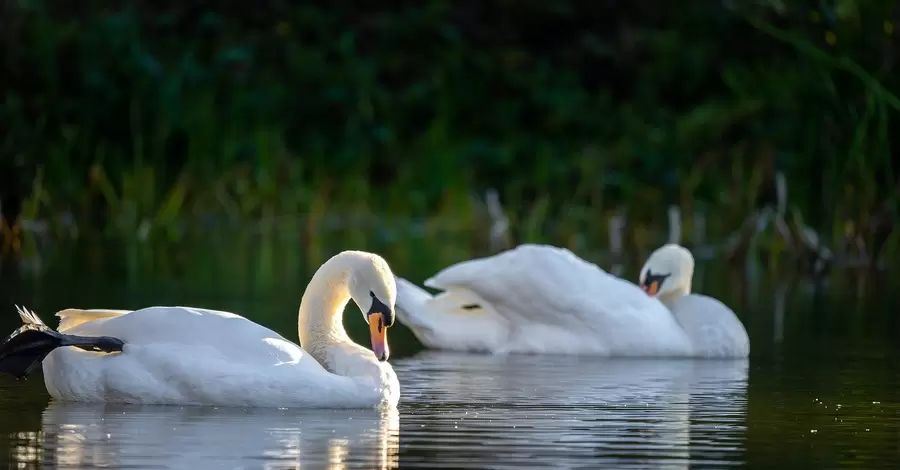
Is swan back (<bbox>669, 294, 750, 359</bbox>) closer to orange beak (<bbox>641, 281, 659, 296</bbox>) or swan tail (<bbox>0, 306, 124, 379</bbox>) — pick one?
orange beak (<bbox>641, 281, 659, 296</bbox>)

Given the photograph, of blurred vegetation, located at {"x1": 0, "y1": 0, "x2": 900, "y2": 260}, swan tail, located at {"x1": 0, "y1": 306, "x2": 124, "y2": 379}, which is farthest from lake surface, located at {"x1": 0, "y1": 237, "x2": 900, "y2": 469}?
blurred vegetation, located at {"x1": 0, "y1": 0, "x2": 900, "y2": 260}

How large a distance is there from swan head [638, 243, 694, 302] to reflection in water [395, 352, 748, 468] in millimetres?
1281

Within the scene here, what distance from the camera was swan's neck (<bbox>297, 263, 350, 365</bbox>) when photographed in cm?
908

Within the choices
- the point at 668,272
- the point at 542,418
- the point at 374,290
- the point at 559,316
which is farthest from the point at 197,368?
the point at 668,272

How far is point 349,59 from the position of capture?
84.4 feet

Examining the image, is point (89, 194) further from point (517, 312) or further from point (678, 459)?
point (678, 459)

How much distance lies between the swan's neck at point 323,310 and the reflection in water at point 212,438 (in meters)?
0.60

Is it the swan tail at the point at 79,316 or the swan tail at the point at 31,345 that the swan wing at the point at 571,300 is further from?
the swan tail at the point at 31,345

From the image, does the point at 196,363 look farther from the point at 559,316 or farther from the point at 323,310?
the point at 559,316

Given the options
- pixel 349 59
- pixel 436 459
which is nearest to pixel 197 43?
pixel 349 59

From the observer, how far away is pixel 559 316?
11.8 meters

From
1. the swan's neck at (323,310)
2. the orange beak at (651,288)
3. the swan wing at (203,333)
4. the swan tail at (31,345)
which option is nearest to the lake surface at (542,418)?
the swan tail at (31,345)

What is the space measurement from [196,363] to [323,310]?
0.78 metres

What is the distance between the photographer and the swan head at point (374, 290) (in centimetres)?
896
